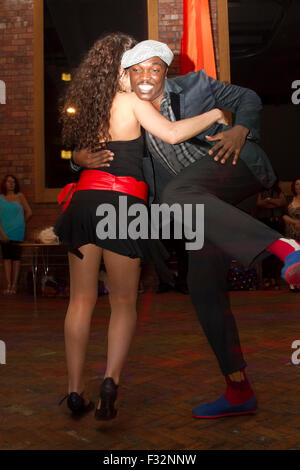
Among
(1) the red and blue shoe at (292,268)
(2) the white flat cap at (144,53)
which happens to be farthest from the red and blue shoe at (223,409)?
(2) the white flat cap at (144,53)

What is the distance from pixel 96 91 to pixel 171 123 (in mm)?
346

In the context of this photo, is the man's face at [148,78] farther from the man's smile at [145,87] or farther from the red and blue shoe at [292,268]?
the red and blue shoe at [292,268]

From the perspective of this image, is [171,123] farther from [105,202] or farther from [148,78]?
[105,202]

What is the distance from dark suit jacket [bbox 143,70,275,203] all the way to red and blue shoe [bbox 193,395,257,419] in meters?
0.87

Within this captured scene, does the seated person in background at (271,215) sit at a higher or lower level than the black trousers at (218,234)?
lower

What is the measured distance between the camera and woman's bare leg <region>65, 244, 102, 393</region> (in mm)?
1901

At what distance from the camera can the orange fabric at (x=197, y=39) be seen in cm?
728

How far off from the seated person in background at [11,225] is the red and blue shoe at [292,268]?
17.7ft

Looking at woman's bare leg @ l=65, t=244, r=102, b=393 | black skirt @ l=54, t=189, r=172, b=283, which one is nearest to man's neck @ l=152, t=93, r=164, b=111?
black skirt @ l=54, t=189, r=172, b=283

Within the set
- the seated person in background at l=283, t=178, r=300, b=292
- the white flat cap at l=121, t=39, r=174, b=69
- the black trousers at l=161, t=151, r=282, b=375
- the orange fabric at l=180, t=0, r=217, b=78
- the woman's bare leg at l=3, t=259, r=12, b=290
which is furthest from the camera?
the orange fabric at l=180, t=0, r=217, b=78

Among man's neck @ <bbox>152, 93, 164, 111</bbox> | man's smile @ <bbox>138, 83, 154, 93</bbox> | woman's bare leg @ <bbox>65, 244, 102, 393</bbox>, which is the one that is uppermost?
man's smile @ <bbox>138, 83, 154, 93</bbox>

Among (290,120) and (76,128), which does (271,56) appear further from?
(76,128)

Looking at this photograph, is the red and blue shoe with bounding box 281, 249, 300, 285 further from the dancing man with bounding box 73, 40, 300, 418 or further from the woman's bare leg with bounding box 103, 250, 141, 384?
the woman's bare leg with bounding box 103, 250, 141, 384

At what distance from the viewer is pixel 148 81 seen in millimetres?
1799
